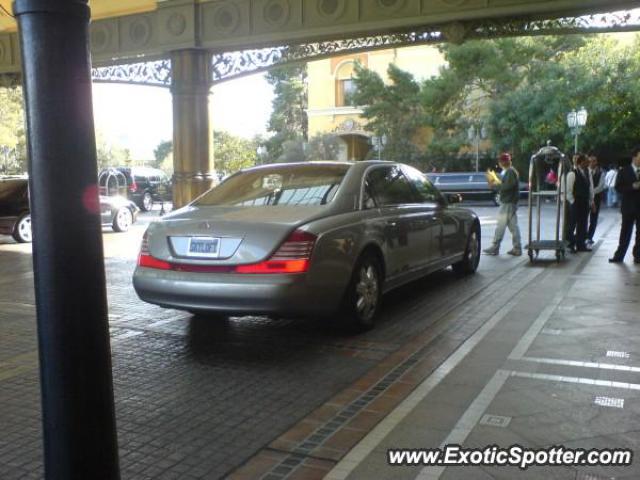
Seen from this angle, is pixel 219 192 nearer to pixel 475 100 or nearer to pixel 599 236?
pixel 599 236

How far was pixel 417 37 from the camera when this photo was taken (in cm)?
1173

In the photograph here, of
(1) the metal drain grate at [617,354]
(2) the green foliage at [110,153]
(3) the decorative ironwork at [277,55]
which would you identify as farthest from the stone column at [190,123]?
(2) the green foliage at [110,153]

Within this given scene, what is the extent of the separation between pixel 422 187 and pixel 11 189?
33.7 feet

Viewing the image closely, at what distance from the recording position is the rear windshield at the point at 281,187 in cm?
607

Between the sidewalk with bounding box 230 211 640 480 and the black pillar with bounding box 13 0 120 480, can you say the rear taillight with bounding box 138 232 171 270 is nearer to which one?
the sidewalk with bounding box 230 211 640 480

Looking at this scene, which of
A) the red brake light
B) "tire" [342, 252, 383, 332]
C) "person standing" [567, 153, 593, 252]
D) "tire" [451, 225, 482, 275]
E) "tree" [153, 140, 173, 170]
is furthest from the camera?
"tree" [153, 140, 173, 170]

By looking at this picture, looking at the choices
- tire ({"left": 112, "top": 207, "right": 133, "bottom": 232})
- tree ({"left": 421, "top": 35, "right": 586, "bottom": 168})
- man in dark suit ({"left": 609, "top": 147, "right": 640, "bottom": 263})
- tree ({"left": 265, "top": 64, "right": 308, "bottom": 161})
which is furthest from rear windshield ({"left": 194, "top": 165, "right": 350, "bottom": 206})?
tree ({"left": 265, "top": 64, "right": 308, "bottom": 161})

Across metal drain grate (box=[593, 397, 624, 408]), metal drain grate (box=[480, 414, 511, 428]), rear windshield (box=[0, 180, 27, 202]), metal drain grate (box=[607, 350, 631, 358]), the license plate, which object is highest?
rear windshield (box=[0, 180, 27, 202])

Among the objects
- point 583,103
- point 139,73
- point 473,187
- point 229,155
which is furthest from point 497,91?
point 139,73

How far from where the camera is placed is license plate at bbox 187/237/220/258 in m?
5.34

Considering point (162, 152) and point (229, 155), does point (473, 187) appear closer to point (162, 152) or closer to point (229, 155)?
point (229, 155)

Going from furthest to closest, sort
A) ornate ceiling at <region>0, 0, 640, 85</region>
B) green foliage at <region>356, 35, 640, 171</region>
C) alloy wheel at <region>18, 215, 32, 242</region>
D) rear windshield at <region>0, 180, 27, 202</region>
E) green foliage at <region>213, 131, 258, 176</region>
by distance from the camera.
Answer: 1. green foliage at <region>213, 131, 258, 176</region>
2. green foliage at <region>356, 35, 640, 171</region>
3. rear windshield at <region>0, 180, 27, 202</region>
4. alloy wheel at <region>18, 215, 32, 242</region>
5. ornate ceiling at <region>0, 0, 640, 85</region>

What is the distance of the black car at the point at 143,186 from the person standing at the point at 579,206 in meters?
17.5

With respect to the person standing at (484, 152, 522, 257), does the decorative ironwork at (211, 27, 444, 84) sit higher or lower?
higher
